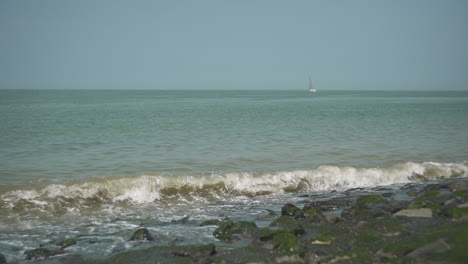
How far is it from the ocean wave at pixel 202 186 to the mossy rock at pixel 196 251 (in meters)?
5.44

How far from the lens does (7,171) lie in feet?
51.1

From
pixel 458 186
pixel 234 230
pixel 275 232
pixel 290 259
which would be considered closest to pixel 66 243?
pixel 234 230

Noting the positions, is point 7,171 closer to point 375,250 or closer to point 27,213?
point 27,213

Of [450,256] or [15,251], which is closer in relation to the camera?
[450,256]

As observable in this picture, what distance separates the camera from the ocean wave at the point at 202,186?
12.2 metres

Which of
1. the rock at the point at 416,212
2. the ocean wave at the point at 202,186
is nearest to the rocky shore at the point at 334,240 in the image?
the rock at the point at 416,212

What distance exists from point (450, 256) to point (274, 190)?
8.22 meters

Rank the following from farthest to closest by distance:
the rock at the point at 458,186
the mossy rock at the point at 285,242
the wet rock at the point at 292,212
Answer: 1. the rock at the point at 458,186
2. the wet rock at the point at 292,212
3. the mossy rock at the point at 285,242

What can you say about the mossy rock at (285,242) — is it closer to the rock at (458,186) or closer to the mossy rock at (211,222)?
the mossy rock at (211,222)

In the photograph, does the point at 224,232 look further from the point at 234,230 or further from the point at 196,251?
the point at 196,251

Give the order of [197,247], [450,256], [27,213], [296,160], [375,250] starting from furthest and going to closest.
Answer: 1. [296,160]
2. [27,213]
3. [197,247]
4. [375,250]
5. [450,256]

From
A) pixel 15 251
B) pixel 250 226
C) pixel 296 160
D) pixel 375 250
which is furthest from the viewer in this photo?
pixel 296 160

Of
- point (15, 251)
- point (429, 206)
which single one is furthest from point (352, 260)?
point (15, 251)

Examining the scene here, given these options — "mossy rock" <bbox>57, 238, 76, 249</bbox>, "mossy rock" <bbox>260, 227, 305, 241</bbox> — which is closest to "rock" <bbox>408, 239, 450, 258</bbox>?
"mossy rock" <bbox>260, 227, 305, 241</bbox>
